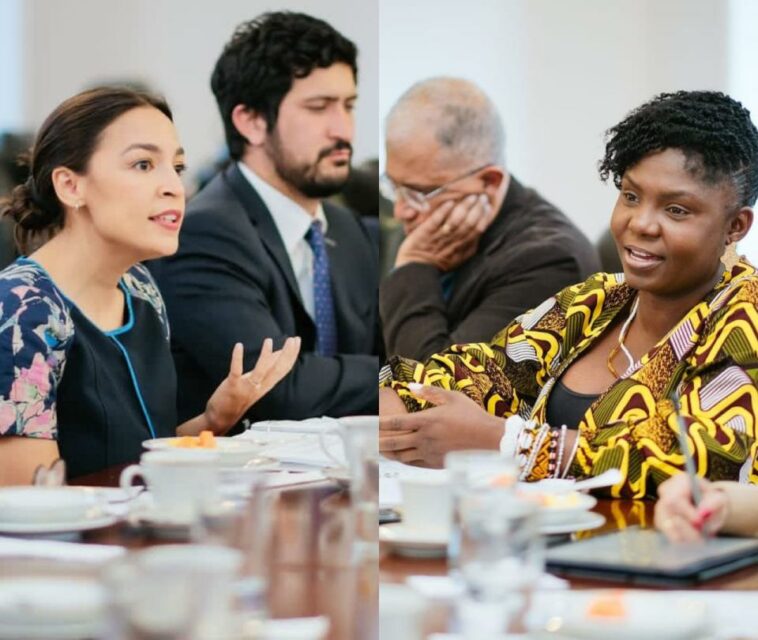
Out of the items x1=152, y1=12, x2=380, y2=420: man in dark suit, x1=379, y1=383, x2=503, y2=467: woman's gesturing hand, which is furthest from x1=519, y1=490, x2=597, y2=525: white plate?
x1=152, y1=12, x2=380, y2=420: man in dark suit

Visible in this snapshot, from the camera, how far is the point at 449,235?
3.59 metres

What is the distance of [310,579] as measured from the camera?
3.79 ft

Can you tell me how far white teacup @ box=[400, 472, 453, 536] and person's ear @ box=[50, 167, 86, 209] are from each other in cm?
140

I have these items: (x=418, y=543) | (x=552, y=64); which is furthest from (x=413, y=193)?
(x=418, y=543)

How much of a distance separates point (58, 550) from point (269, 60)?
1.75 meters

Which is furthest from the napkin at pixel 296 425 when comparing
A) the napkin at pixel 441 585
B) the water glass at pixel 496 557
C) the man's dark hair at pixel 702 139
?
the water glass at pixel 496 557

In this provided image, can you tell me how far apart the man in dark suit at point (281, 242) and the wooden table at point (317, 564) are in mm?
1088

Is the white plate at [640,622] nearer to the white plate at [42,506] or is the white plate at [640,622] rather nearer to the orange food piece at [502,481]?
the orange food piece at [502,481]

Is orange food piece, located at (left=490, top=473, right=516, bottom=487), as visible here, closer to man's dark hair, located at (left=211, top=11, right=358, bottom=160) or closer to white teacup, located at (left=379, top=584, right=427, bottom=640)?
white teacup, located at (left=379, top=584, right=427, bottom=640)

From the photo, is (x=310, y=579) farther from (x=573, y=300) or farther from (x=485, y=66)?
(x=485, y=66)

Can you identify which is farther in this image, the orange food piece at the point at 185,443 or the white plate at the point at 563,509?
the orange food piece at the point at 185,443

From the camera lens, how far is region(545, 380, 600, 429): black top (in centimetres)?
257

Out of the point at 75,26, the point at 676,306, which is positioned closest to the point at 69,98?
the point at 75,26

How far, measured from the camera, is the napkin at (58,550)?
1.20 m
